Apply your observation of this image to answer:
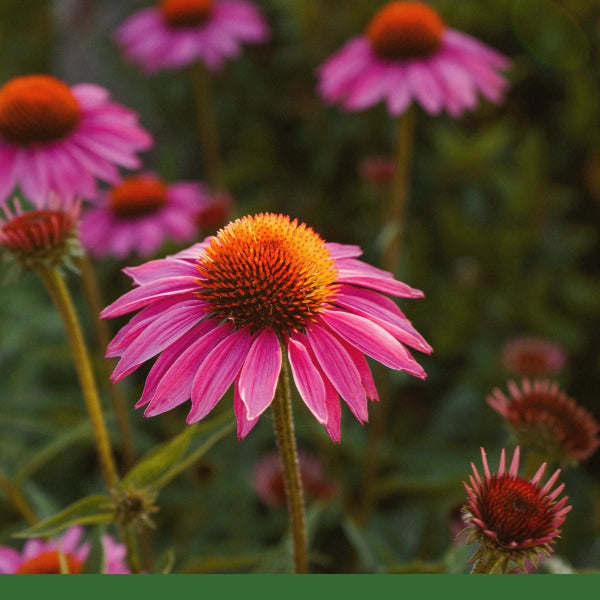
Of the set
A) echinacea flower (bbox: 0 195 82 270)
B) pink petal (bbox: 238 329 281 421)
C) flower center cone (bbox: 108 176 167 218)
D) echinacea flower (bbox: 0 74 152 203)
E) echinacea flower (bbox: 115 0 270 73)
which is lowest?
pink petal (bbox: 238 329 281 421)

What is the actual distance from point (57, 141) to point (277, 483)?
76cm

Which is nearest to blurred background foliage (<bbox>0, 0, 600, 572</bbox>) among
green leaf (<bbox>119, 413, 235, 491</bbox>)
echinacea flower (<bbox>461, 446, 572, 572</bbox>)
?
green leaf (<bbox>119, 413, 235, 491</bbox>)

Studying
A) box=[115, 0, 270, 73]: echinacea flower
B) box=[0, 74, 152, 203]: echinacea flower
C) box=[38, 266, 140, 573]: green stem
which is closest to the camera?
box=[38, 266, 140, 573]: green stem

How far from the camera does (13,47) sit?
9.73 ft

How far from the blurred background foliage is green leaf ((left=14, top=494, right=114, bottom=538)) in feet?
0.88

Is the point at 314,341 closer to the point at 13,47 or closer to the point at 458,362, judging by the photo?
the point at 458,362

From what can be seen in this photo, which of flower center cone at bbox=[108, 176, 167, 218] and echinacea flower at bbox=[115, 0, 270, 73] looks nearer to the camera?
flower center cone at bbox=[108, 176, 167, 218]

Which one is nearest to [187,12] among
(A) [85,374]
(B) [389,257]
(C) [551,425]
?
(B) [389,257]

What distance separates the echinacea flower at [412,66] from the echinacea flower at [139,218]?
39 cm

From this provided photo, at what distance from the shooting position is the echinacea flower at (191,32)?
169cm

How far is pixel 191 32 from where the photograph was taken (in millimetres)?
1764

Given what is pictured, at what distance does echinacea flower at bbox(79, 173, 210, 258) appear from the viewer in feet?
4.67

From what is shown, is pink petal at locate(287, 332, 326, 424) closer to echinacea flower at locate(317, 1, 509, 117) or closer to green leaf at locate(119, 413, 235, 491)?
green leaf at locate(119, 413, 235, 491)

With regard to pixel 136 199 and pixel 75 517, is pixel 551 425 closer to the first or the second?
pixel 75 517
